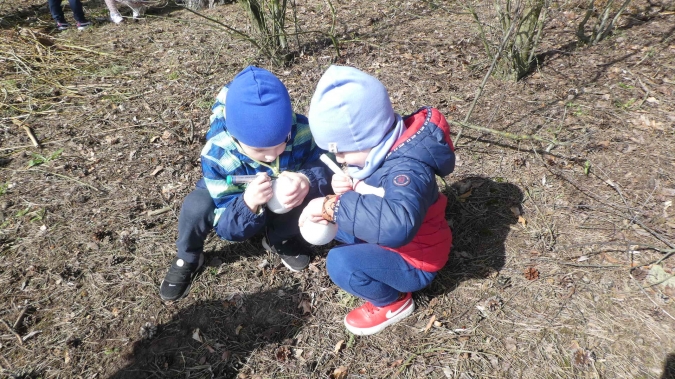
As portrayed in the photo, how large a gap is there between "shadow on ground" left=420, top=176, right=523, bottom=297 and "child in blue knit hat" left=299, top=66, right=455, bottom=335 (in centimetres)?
47

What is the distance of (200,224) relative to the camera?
2590 millimetres

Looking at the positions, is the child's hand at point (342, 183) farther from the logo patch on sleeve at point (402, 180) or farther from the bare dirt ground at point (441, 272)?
the bare dirt ground at point (441, 272)

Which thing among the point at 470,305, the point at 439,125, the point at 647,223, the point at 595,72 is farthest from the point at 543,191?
the point at 595,72

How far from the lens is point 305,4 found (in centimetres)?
682

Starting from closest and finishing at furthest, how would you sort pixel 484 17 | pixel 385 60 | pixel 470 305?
pixel 470 305, pixel 385 60, pixel 484 17

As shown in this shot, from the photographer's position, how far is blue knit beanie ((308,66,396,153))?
6.11 ft

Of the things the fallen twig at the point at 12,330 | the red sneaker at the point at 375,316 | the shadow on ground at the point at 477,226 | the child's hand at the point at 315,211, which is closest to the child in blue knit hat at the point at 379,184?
the child's hand at the point at 315,211

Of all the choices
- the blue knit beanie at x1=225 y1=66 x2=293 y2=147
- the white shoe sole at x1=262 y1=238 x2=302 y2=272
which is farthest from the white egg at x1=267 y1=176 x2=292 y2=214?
the white shoe sole at x1=262 y1=238 x2=302 y2=272

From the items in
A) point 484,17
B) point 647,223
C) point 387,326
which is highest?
point 484,17

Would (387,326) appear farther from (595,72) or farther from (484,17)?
(484,17)

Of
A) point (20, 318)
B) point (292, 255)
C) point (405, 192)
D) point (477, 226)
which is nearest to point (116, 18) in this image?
point (20, 318)

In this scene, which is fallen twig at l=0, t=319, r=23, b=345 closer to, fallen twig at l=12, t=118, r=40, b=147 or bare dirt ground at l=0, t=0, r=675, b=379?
bare dirt ground at l=0, t=0, r=675, b=379

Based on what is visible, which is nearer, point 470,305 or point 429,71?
point 470,305

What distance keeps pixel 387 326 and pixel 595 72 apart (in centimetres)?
349
